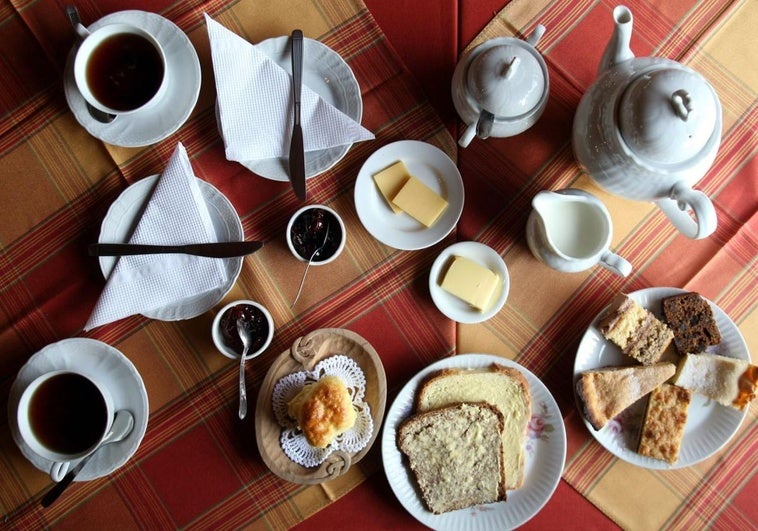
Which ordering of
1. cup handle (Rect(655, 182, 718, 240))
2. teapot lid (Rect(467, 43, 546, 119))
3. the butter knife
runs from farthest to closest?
the butter knife, teapot lid (Rect(467, 43, 546, 119)), cup handle (Rect(655, 182, 718, 240))

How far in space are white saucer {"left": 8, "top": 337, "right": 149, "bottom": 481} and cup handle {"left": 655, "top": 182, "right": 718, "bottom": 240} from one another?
1044 millimetres

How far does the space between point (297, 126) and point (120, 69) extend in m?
0.36

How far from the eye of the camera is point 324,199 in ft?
4.32

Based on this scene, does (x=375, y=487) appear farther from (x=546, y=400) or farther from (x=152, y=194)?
(x=152, y=194)

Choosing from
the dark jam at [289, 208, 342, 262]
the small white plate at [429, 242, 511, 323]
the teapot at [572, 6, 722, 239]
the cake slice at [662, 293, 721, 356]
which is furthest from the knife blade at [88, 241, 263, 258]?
the cake slice at [662, 293, 721, 356]

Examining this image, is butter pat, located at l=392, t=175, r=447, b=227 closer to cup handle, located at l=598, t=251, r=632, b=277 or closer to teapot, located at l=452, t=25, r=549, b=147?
teapot, located at l=452, t=25, r=549, b=147

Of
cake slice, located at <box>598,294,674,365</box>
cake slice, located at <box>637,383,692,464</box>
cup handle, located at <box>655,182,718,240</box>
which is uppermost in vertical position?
cup handle, located at <box>655,182,718,240</box>

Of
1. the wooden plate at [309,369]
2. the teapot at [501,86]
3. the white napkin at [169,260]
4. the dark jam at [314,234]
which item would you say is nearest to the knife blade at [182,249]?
the white napkin at [169,260]

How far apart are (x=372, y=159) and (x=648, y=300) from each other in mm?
664

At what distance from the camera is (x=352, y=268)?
132 centimetres

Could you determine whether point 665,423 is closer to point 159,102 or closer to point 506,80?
point 506,80

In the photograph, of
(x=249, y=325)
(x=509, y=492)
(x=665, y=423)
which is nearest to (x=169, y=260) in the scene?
(x=249, y=325)

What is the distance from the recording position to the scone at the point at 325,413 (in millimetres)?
1184

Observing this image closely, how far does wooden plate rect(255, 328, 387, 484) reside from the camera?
1.25 meters
